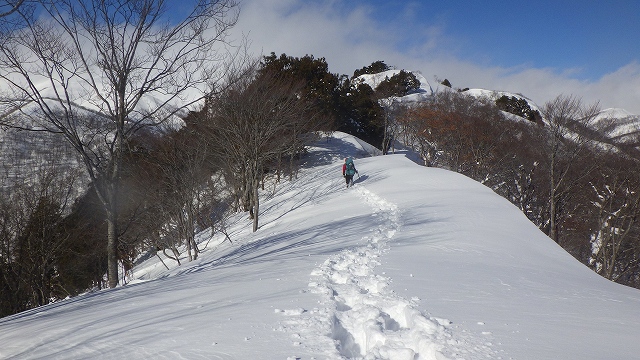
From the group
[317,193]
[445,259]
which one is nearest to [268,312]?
[445,259]

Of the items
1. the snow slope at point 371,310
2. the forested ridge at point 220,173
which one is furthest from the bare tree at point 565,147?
the snow slope at point 371,310

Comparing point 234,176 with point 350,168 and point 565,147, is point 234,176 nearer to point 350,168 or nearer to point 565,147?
point 350,168

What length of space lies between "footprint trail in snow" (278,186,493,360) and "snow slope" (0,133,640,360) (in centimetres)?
1

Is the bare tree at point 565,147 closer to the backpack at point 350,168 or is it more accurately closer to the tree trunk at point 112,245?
the backpack at point 350,168

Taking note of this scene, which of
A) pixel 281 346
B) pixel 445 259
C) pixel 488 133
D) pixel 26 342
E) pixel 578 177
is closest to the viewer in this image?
pixel 281 346

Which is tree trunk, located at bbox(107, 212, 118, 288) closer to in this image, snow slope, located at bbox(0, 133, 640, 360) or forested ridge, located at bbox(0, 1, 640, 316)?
forested ridge, located at bbox(0, 1, 640, 316)

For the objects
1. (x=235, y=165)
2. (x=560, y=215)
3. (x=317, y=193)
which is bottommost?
(x=560, y=215)

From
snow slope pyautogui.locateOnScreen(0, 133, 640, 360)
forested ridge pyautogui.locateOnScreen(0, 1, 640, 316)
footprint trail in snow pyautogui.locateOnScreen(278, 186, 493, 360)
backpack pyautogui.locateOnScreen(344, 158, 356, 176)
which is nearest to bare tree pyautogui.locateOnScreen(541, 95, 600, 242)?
forested ridge pyautogui.locateOnScreen(0, 1, 640, 316)

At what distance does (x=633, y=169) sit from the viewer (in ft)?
59.5

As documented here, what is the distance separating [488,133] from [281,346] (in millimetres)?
24840

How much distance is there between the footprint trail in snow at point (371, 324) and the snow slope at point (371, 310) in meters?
0.01

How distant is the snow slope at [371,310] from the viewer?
2.78 meters

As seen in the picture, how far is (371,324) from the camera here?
3.18 meters

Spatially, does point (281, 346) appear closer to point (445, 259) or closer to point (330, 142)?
A: point (445, 259)
